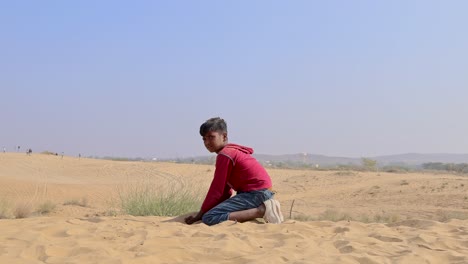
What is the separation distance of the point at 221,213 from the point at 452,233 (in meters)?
2.39

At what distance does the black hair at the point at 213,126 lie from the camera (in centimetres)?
598

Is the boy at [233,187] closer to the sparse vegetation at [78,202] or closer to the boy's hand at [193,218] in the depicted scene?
the boy's hand at [193,218]

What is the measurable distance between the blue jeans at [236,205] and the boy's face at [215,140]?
58 cm

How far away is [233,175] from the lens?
234 inches

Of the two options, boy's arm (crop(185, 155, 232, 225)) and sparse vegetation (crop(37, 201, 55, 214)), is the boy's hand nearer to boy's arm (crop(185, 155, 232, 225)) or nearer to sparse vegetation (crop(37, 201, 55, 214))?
boy's arm (crop(185, 155, 232, 225))

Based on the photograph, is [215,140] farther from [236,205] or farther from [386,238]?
[386,238]

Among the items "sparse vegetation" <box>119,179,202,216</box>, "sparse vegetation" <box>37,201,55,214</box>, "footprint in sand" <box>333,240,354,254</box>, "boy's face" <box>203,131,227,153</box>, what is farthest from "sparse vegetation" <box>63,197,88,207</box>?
"footprint in sand" <box>333,240,354,254</box>

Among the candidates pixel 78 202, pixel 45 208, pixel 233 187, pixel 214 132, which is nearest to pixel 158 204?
pixel 233 187

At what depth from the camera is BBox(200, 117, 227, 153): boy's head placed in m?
5.98

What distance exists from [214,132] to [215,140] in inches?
3.6

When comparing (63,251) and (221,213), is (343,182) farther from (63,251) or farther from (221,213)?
(63,251)

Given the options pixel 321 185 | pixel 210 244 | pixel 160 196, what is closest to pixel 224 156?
pixel 210 244

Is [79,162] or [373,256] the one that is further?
[79,162]

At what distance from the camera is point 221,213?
583 cm
